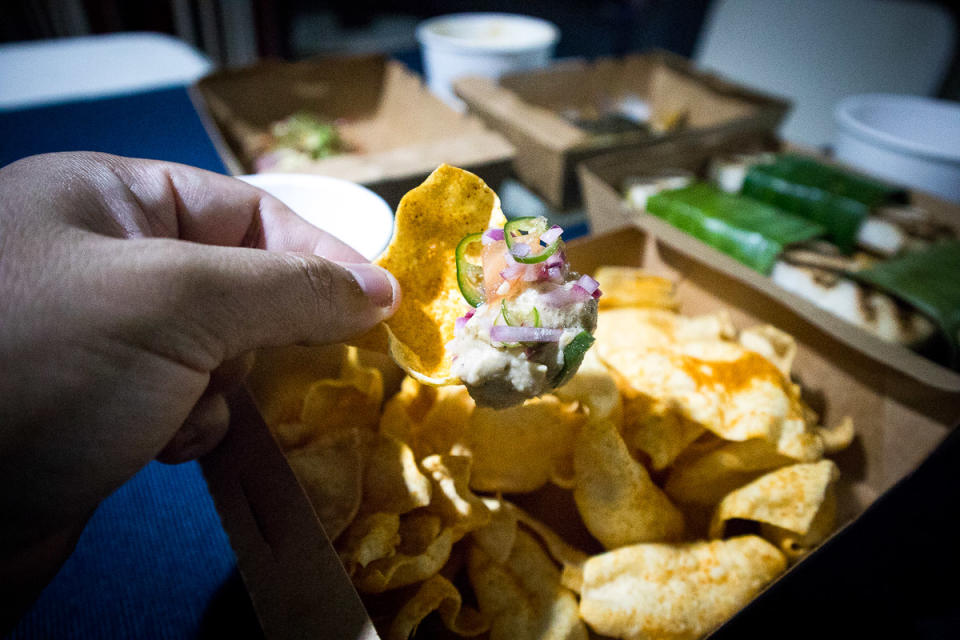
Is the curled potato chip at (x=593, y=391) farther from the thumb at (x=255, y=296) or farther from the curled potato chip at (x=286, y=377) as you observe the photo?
the curled potato chip at (x=286, y=377)

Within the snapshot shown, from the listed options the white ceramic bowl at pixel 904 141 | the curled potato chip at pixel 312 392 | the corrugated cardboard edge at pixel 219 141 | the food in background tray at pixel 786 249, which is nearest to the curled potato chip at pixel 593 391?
the curled potato chip at pixel 312 392

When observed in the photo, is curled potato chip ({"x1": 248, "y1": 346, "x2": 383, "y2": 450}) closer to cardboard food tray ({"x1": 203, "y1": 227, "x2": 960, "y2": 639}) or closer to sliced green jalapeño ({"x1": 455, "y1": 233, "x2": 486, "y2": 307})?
cardboard food tray ({"x1": 203, "y1": 227, "x2": 960, "y2": 639})

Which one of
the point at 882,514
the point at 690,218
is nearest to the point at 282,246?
the point at 690,218

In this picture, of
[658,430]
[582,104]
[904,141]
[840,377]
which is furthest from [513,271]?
[582,104]

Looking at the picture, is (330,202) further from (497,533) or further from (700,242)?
(700,242)

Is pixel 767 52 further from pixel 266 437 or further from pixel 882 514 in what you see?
pixel 266 437
